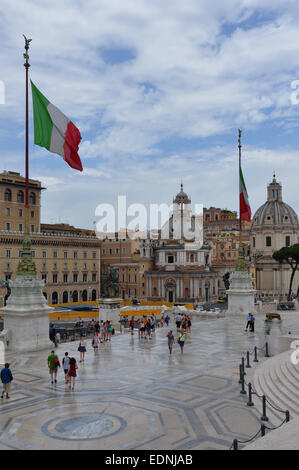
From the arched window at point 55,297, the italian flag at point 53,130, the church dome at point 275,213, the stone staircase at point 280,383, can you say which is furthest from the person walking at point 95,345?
the church dome at point 275,213

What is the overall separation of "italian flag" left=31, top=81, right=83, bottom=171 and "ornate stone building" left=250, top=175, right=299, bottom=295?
245ft

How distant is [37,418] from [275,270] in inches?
3306

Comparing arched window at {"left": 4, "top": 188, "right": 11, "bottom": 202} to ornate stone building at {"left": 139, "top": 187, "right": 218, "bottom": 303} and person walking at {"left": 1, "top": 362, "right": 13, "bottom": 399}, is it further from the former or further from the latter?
person walking at {"left": 1, "top": 362, "right": 13, "bottom": 399}

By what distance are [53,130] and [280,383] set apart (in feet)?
47.0

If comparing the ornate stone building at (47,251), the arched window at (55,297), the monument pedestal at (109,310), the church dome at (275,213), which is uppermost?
the church dome at (275,213)

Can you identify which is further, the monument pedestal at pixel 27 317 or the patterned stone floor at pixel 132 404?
the monument pedestal at pixel 27 317

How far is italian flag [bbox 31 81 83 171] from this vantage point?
66.0ft

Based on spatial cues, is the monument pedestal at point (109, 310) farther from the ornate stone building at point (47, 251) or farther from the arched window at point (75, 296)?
the arched window at point (75, 296)

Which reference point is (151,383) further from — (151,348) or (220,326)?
(220,326)

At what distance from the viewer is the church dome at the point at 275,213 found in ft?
300

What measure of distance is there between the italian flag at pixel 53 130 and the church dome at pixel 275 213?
76658mm

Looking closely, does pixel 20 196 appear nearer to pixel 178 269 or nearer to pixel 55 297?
pixel 55 297
